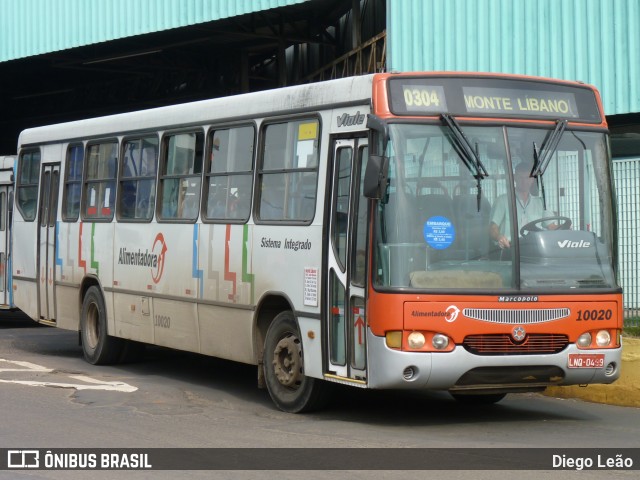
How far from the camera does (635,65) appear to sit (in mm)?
16078

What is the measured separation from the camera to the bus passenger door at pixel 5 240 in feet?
66.3

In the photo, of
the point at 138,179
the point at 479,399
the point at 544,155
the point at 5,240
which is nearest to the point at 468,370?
the point at 544,155

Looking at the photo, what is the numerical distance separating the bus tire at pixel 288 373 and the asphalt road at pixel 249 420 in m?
0.15

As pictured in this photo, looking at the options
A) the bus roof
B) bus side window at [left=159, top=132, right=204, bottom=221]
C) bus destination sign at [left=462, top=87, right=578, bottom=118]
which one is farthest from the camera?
bus side window at [left=159, top=132, right=204, bottom=221]

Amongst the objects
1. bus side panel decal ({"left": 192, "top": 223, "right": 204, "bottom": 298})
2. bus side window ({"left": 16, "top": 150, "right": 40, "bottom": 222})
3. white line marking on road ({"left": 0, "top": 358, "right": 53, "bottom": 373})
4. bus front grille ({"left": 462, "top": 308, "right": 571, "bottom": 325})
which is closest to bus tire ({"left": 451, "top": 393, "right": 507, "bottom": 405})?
bus front grille ({"left": 462, "top": 308, "right": 571, "bottom": 325})

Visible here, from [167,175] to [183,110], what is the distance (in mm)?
773

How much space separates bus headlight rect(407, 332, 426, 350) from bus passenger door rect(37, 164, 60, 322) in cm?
789

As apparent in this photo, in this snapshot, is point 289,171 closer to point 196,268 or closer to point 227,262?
point 227,262

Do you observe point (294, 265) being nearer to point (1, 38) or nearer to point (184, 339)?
point (184, 339)

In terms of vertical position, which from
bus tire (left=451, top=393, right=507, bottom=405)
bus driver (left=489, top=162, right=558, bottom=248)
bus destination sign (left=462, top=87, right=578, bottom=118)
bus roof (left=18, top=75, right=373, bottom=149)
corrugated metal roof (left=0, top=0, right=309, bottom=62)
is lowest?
bus tire (left=451, top=393, right=507, bottom=405)

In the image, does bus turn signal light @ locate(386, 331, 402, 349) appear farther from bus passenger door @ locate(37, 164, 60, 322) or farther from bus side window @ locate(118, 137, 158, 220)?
bus passenger door @ locate(37, 164, 60, 322)

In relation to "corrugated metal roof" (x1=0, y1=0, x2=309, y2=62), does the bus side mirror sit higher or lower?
lower

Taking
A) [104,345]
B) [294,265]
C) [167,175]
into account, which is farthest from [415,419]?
[104,345]

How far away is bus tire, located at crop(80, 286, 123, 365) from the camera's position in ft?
48.3
